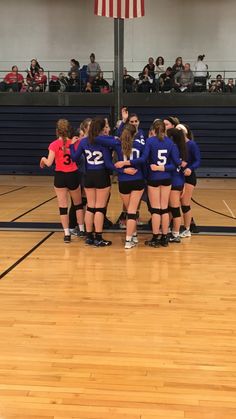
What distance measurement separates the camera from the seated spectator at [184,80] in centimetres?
1471

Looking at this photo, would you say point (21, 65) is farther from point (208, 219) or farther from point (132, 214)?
point (132, 214)

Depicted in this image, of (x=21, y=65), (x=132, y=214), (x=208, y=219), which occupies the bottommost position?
(x=208, y=219)

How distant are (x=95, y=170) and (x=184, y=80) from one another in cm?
1000

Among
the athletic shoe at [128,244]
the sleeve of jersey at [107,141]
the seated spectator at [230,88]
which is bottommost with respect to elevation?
the athletic shoe at [128,244]

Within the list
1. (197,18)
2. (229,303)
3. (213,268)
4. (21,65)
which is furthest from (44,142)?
(229,303)

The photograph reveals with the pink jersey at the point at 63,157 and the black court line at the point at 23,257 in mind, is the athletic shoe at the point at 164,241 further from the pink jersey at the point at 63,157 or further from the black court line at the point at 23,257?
the black court line at the point at 23,257

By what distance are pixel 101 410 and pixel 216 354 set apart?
38.8 inches

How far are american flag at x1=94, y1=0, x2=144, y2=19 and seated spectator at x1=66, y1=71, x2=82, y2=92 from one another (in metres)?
4.55

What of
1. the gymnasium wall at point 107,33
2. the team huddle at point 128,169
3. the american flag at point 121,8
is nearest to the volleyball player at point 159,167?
the team huddle at point 128,169

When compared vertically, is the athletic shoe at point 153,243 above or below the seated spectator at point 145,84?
below

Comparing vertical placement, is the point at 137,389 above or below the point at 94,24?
below

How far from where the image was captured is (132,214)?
5766 mm

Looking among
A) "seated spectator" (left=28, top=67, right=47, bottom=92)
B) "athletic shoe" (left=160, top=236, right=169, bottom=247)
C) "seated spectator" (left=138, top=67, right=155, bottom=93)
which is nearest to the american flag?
"seated spectator" (left=138, top=67, right=155, bottom=93)

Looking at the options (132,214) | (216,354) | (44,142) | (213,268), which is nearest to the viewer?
(216,354)
